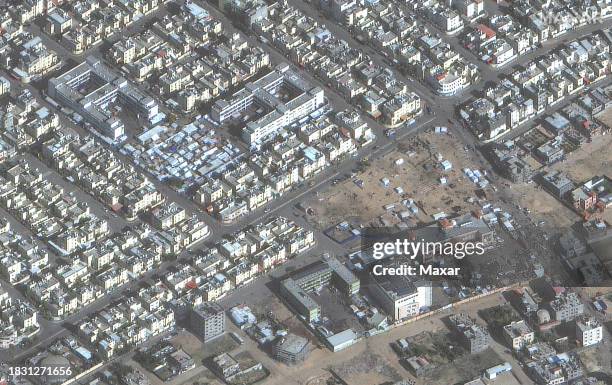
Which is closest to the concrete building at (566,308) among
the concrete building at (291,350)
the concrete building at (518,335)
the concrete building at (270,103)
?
the concrete building at (518,335)

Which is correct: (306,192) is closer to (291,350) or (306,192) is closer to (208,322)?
(208,322)

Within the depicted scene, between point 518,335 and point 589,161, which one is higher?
point 589,161

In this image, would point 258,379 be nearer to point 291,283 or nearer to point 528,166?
point 291,283

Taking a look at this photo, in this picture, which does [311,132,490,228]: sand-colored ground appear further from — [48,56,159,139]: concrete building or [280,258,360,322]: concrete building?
[48,56,159,139]: concrete building

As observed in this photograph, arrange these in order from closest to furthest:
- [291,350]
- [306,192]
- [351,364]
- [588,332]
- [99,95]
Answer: [291,350]
[351,364]
[588,332]
[306,192]
[99,95]

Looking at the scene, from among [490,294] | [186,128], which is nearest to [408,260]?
[490,294]

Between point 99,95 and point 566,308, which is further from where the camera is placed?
point 99,95

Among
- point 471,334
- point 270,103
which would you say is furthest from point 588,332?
point 270,103
